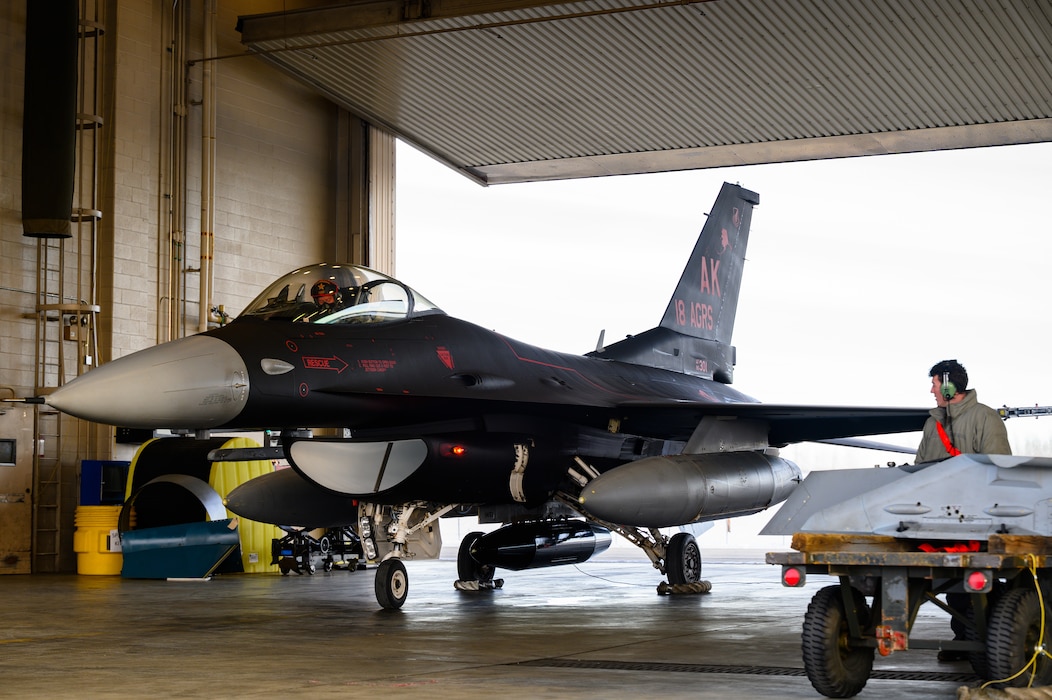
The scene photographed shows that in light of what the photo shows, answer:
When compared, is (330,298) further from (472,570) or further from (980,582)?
(980,582)

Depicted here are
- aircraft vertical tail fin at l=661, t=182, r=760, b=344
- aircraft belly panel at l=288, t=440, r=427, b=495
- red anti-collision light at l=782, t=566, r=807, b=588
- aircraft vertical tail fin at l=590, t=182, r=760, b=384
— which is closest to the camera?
red anti-collision light at l=782, t=566, r=807, b=588

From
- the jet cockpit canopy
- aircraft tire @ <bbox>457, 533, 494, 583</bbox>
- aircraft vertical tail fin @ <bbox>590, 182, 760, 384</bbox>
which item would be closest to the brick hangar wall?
aircraft tire @ <bbox>457, 533, 494, 583</bbox>

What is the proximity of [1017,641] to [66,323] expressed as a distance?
1393cm

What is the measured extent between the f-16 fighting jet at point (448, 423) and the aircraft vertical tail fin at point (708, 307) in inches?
14.3

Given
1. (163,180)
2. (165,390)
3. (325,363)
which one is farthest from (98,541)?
(165,390)

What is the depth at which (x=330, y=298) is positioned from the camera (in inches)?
347

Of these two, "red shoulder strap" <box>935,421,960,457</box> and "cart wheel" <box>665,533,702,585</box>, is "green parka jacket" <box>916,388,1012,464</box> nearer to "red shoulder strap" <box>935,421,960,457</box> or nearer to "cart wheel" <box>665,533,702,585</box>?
"red shoulder strap" <box>935,421,960,457</box>

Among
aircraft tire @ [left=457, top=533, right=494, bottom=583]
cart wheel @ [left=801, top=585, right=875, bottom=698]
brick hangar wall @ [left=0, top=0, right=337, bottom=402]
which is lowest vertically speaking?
aircraft tire @ [left=457, top=533, right=494, bottom=583]

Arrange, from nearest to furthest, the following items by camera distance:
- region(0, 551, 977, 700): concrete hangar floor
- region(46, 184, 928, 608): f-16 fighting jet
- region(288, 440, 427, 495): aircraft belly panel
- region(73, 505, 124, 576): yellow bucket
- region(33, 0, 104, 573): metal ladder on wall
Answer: region(0, 551, 977, 700): concrete hangar floor, region(46, 184, 928, 608): f-16 fighting jet, region(288, 440, 427, 495): aircraft belly panel, region(73, 505, 124, 576): yellow bucket, region(33, 0, 104, 573): metal ladder on wall

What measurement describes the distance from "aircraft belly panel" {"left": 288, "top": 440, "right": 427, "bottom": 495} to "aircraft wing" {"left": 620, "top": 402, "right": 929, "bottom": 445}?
7.53ft

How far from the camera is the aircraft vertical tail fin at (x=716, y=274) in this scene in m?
13.8

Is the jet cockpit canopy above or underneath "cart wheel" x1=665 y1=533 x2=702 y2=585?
above

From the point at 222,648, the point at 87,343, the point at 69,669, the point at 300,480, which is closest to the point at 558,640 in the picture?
the point at 222,648

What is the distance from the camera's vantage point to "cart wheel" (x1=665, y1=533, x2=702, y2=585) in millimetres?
11570
